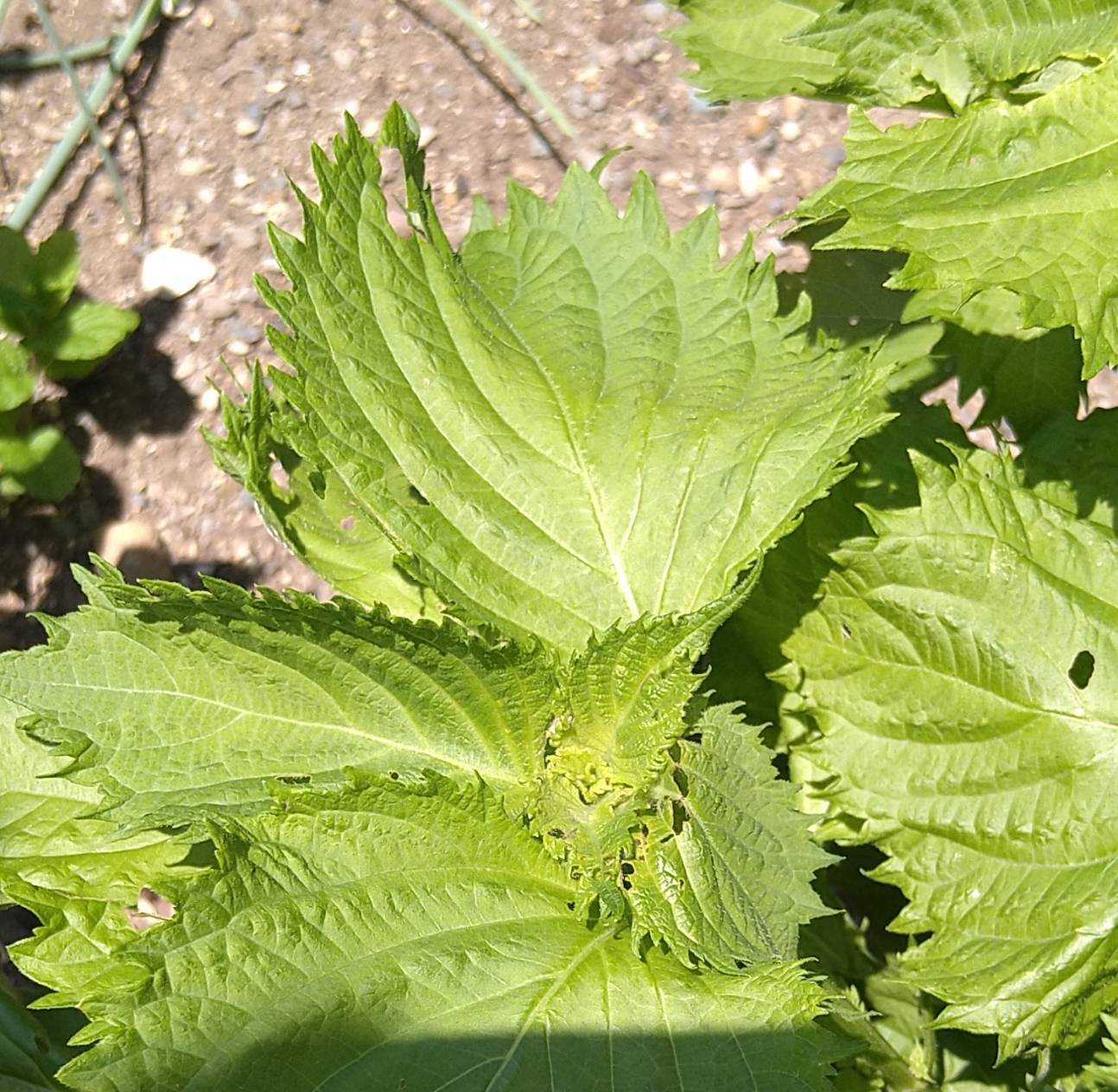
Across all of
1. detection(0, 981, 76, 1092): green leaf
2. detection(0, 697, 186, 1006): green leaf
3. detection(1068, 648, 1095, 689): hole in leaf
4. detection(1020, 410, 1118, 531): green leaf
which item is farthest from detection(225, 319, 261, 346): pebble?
detection(1068, 648, 1095, 689): hole in leaf

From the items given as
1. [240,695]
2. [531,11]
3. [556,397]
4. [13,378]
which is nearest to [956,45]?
[556,397]

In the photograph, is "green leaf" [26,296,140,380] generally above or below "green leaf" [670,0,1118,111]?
below

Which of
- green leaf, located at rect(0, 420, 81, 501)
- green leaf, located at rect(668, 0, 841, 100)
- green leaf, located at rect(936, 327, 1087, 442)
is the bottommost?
green leaf, located at rect(936, 327, 1087, 442)

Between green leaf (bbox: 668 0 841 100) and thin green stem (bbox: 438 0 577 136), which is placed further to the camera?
thin green stem (bbox: 438 0 577 136)

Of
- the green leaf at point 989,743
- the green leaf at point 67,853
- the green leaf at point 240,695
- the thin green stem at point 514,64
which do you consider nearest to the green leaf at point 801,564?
the green leaf at point 989,743

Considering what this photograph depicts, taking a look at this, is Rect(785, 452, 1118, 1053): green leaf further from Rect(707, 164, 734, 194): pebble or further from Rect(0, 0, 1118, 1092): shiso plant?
Rect(707, 164, 734, 194): pebble
